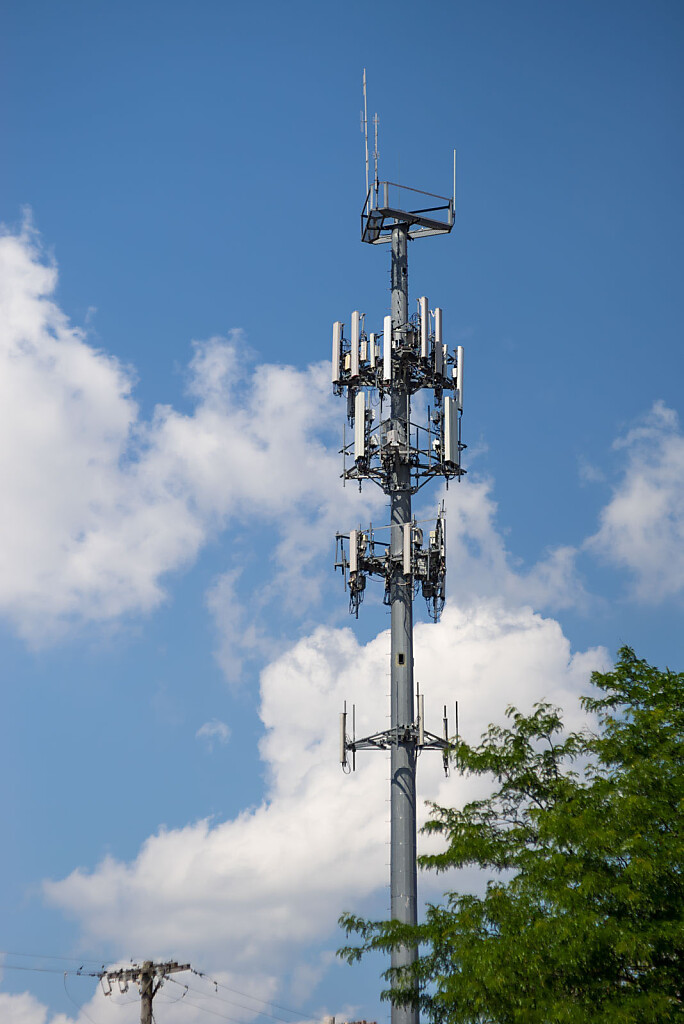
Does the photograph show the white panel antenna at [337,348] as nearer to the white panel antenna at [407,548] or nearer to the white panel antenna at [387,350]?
the white panel antenna at [387,350]

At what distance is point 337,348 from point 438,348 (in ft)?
12.6

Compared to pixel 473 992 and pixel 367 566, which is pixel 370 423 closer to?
pixel 367 566

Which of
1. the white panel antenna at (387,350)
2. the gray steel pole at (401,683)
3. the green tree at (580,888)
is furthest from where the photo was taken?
the white panel antenna at (387,350)

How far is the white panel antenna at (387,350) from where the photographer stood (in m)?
44.5

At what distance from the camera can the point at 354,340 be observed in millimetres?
45906

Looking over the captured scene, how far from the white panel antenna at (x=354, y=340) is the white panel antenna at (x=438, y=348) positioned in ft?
9.60

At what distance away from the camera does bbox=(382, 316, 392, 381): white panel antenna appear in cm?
4450

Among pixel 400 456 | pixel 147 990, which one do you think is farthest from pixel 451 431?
pixel 147 990

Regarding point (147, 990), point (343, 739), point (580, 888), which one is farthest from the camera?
point (147, 990)

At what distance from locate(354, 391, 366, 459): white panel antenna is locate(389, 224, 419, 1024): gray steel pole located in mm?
1199

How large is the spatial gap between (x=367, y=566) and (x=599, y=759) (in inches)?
570

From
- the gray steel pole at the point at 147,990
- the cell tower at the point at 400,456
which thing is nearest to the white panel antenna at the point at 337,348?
the cell tower at the point at 400,456

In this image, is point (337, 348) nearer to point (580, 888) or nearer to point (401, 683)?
point (401, 683)

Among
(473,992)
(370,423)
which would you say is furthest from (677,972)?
(370,423)
